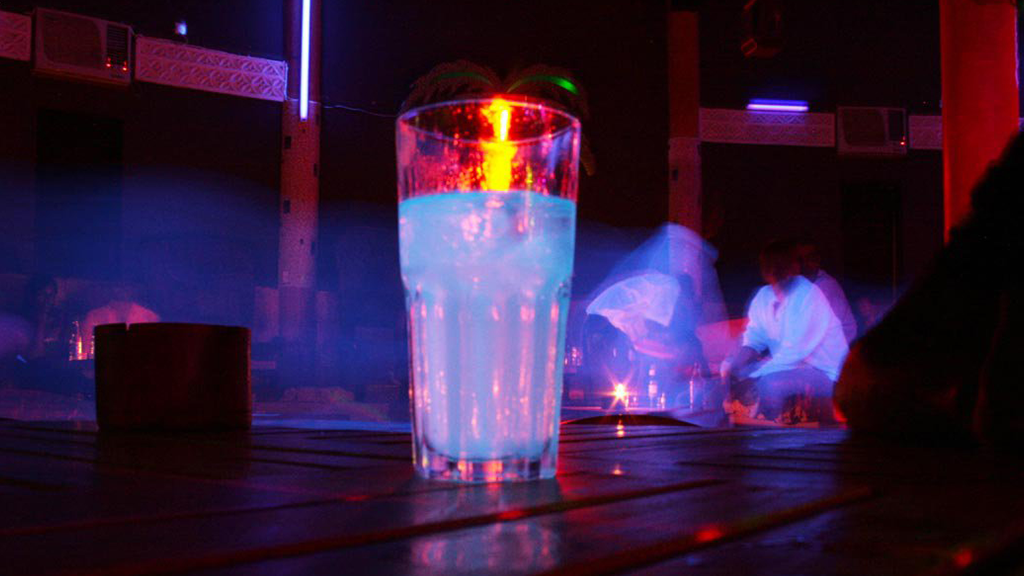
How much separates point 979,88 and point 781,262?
151 cm

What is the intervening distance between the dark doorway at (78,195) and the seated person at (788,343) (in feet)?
17.0

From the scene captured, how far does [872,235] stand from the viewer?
9.25 metres

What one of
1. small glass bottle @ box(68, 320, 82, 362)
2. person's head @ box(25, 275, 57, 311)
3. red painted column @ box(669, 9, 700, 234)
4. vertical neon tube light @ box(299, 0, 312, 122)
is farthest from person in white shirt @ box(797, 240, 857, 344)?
person's head @ box(25, 275, 57, 311)

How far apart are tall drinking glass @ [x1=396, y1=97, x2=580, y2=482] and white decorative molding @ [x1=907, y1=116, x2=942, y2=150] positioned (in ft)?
31.4

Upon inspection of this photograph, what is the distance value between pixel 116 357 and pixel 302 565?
902 millimetres

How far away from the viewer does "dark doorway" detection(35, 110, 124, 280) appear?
22.6ft

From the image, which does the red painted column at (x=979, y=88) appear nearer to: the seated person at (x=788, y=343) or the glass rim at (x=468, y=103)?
the seated person at (x=788, y=343)

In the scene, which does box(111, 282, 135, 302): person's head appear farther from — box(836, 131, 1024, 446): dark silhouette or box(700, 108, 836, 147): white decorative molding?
box(836, 131, 1024, 446): dark silhouette

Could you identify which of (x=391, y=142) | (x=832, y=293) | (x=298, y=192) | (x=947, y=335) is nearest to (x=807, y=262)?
(x=832, y=293)

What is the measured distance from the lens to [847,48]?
9.00 metres

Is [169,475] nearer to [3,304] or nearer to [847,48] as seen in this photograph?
[3,304]

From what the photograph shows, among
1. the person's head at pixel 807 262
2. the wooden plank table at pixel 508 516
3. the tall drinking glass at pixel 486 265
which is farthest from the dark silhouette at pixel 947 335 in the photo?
the person's head at pixel 807 262

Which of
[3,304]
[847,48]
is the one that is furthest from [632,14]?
[3,304]

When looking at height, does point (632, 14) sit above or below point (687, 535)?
above
